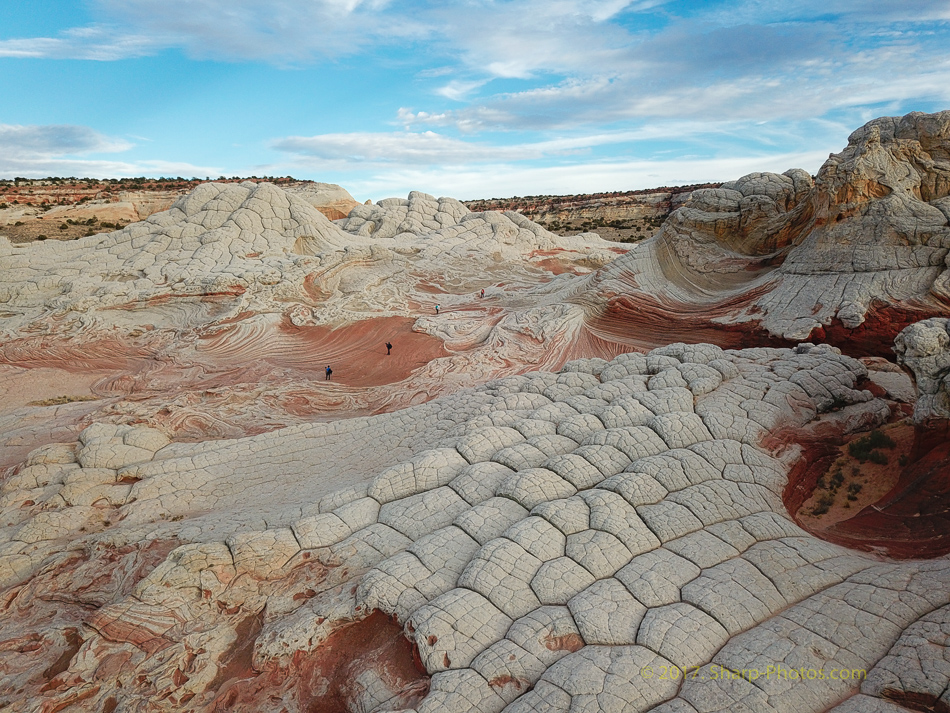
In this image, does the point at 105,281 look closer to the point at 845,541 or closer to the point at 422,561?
Result: the point at 422,561

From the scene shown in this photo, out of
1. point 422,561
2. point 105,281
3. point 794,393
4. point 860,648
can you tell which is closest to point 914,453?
point 794,393

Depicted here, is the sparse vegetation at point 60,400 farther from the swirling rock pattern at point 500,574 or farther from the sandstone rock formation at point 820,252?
the sandstone rock formation at point 820,252

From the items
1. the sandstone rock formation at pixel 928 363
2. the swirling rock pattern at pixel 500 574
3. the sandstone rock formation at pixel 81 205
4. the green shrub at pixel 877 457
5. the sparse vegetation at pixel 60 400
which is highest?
the sandstone rock formation at pixel 81 205

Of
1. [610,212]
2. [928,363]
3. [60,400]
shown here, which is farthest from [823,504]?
[610,212]

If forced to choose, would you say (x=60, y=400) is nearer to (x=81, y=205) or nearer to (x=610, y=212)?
(x=81, y=205)

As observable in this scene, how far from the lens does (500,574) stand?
227 inches

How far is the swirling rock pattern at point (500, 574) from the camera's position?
478 cm

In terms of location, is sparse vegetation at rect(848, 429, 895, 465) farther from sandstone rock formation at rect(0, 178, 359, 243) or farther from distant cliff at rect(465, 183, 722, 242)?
distant cliff at rect(465, 183, 722, 242)

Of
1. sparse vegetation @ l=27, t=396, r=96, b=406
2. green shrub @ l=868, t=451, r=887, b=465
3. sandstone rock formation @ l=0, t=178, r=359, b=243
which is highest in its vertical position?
sandstone rock formation @ l=0, t=178, r=359, b=243

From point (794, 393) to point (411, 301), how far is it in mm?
14180

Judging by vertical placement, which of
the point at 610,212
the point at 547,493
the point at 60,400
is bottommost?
the point at 60,400

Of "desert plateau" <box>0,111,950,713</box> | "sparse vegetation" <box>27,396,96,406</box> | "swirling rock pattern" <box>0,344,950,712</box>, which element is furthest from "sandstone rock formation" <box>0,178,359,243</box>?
"swirling rock pattern" <box>0,344,950,712</box>

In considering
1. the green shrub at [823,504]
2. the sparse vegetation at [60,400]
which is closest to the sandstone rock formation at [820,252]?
the green shrub at [823,504]

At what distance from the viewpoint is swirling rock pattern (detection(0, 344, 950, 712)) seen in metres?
4.78
